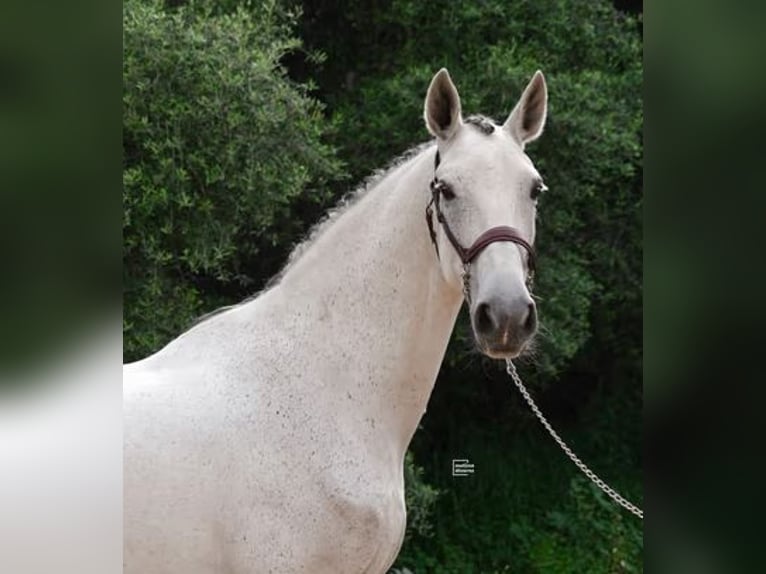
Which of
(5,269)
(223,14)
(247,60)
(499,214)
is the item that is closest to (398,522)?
(499,214)

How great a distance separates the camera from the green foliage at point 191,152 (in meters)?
4.16

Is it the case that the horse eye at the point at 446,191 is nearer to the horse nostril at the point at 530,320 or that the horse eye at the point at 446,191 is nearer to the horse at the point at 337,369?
the horse at the point at 337,369

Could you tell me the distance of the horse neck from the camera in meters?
2.53

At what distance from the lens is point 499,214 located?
230cm

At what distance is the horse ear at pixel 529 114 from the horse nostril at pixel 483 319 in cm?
49

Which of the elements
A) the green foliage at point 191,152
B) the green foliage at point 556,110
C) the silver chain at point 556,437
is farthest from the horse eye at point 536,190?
the green foliage at point 556,110

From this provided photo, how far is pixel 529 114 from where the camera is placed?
8.35ft

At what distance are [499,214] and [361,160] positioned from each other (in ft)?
8.79

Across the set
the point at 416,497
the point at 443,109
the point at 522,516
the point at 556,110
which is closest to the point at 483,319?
the point at 443,109

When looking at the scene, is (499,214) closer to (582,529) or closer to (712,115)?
(712,115)

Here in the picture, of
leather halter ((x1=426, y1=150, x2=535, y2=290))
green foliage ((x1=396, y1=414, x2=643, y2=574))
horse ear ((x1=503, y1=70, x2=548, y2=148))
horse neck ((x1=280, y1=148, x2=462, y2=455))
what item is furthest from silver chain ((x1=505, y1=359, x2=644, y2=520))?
green foliage ((x1=396, y1=414, x2=643, y2=574))

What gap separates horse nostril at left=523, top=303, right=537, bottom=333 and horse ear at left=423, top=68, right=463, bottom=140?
523mm

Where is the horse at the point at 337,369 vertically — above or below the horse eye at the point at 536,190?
below

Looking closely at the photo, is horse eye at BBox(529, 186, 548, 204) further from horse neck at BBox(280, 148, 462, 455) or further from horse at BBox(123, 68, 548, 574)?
horse neck at BBox(280, 148, 462, 455)
